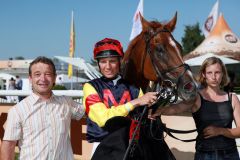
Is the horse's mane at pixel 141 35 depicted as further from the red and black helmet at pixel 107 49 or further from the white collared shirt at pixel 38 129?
the white collared shirt at pixel 38 129

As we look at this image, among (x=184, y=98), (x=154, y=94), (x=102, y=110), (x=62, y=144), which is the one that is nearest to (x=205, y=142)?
(x=184, y=98)

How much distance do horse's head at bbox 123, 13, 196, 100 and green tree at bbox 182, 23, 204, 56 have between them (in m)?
42.7

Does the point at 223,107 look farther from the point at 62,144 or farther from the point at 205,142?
the point at 62,144

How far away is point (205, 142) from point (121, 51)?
3.19 ft

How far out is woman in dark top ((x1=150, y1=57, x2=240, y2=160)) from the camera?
8.50 feet

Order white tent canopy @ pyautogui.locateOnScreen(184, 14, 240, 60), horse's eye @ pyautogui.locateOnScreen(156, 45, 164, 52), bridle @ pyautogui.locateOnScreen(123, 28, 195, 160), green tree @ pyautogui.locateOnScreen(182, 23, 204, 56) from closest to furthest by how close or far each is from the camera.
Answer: bridle @ pyautogui.locateOnScreen(123, 28, 195, 160), horse's eye @ pyautogui.locateOnScreen(156, 45, 164, 52), white tent canopy @ pyautogui.locateOnScreen(184, 14, 240, 60), green tree @ pyautogui.locateOnScreen(182, 23, 204, 56)

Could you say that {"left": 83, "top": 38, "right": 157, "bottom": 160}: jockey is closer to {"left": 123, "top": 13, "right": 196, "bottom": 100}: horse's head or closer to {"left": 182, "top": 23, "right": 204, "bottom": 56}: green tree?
{"left": 123, "top": 13, "right": 196, "bottom": 100}: horse's head

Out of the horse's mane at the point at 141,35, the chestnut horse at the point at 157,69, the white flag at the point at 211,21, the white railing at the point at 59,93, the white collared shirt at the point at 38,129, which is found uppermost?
the white flag at the point at 211,21

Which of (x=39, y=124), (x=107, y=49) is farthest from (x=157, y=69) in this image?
(x=39, y=124)

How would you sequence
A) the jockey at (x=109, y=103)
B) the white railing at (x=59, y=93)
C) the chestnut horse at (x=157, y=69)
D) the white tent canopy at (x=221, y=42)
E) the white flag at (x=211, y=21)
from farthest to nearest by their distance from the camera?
the white flag at (x=211, y=21), the white tent canopy at (x=221, y=42), the white railing at (x=59, y=93), the chestnut horse at (x=157, y=69), the jockey at (x=109, y=103)

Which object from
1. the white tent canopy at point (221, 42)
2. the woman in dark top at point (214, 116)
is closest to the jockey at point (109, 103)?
the woman in dark top at point (214, 116)

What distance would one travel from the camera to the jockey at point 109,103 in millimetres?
2205

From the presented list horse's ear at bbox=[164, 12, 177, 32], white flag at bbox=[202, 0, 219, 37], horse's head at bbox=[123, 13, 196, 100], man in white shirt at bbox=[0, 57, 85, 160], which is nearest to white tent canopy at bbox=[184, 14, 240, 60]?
white flag at bbox=[202, 0, 219, 37]

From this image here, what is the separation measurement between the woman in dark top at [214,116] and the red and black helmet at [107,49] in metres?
0.54
